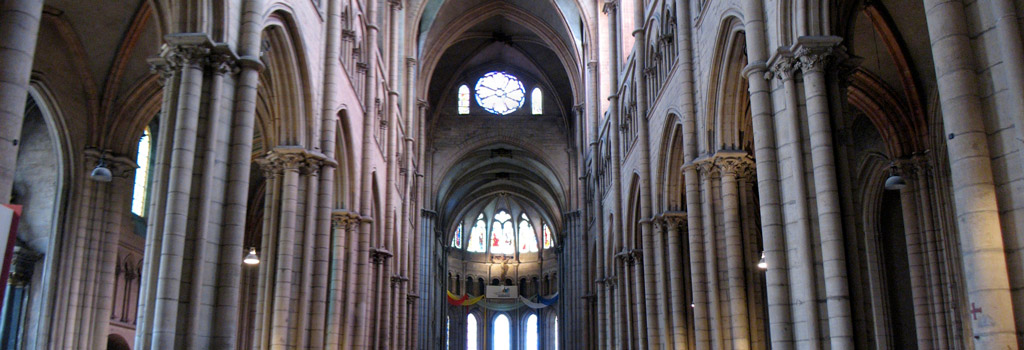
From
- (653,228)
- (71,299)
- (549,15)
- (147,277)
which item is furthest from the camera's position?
(549,15)

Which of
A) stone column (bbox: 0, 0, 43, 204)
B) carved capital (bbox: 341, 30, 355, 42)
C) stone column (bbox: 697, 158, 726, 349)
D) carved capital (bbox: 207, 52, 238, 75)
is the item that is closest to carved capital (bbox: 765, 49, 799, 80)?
stone column (bbox: 697, 158, 726, 349)

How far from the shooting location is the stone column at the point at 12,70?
8383 mm

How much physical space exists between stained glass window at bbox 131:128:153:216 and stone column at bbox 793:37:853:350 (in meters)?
19.9

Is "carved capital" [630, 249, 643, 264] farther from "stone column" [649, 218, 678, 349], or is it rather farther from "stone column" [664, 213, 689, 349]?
"stone column" [664, 213, 689, 349]

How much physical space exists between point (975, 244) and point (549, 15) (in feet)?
121

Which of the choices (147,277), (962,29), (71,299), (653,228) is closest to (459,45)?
(653,228)

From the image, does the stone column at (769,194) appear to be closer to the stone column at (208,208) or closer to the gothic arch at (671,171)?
the gothic arch at (671,171)

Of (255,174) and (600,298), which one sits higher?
(255,174)

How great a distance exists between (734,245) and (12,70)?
13.2m

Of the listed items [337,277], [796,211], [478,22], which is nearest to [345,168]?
[337,277]

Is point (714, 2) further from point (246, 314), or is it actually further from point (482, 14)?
point (482, 14)

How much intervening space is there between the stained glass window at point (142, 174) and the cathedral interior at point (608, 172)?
131 millimetres

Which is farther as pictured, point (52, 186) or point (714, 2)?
point (52, 186)

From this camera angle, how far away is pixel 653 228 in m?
24.2
